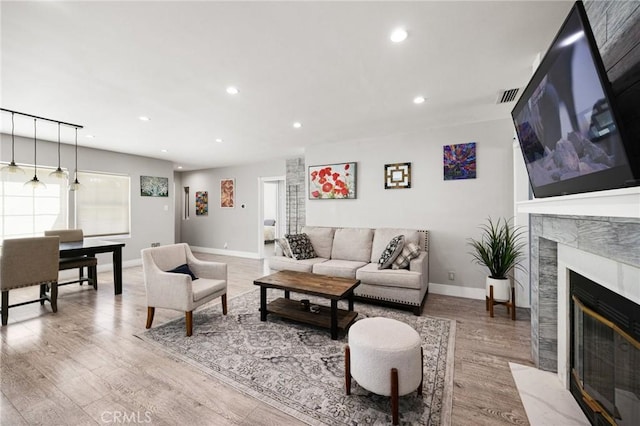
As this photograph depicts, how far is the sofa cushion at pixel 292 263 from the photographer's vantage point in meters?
3.85

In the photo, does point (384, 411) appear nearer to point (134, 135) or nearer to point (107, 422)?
point (107, 422)

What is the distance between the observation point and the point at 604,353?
1369mm

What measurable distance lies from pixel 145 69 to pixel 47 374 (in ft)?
8.37

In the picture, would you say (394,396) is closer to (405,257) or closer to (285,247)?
(405,257)

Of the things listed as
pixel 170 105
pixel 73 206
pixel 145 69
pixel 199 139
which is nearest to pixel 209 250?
pixel 73 206

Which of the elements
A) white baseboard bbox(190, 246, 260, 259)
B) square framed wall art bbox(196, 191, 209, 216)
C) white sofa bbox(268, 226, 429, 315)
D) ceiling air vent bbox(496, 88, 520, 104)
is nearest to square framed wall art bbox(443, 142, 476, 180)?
ceiling air vent bbox(496, 88, 520, 104)

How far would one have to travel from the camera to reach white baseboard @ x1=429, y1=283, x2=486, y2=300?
363 cm

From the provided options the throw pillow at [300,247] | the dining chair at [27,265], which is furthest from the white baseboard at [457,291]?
the dining chair at [27,265]

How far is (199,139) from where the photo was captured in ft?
14.8

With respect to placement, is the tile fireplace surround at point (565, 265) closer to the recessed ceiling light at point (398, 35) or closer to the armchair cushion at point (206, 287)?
the recessed ceiling light at point (398, 35)

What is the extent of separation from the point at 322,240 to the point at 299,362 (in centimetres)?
245

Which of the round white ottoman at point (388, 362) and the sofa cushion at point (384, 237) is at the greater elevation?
the sofa cushion at point (384, 237)

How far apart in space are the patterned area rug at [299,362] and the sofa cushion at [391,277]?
346mm

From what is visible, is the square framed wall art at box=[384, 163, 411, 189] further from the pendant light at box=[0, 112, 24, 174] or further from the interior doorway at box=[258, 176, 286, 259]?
the pendant light at box=[0, 112, 24, 174]
